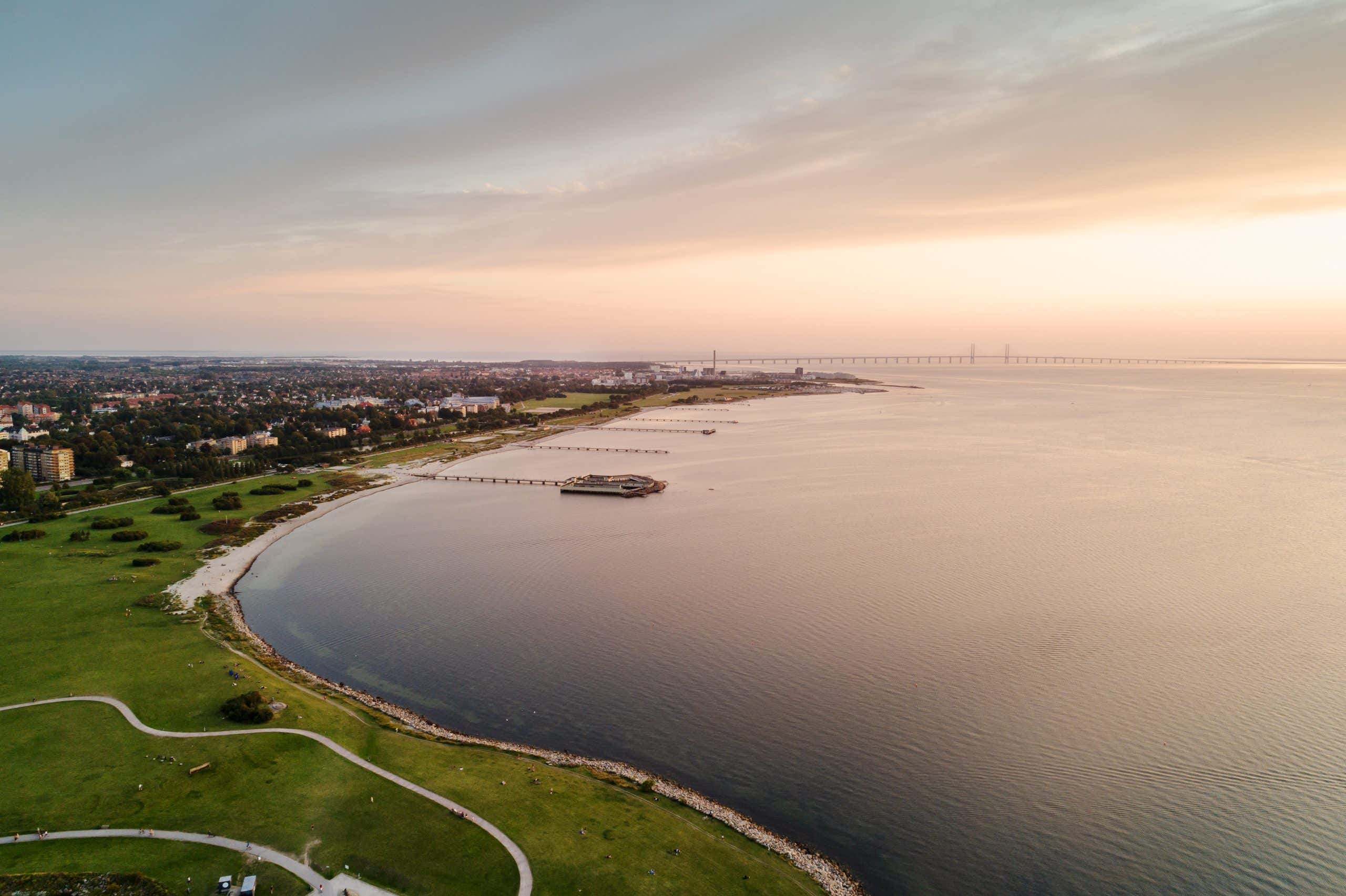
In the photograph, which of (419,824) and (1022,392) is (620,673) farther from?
(1022,392)

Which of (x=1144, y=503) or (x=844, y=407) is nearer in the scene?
(x=1144, y=503)

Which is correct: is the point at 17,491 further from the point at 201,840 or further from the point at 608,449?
the point at 608,449

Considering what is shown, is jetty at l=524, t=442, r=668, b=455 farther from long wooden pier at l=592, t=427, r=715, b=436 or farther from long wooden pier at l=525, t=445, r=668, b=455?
long wooden pier at l=592, t=427, r=715, b=436

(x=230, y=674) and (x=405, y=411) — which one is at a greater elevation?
(x=405, y=411)

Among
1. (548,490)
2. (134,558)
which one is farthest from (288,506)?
(548,490)

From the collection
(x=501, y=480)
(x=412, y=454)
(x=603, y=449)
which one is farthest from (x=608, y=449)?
(x=412, y=454)

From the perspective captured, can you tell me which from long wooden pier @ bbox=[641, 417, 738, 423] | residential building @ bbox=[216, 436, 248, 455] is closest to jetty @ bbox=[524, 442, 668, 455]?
long wooden pier @ bbox=[641, 417, 738, 423]
